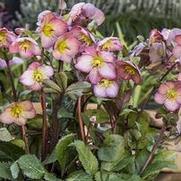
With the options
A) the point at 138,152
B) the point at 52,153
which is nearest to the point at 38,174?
the point at 52,153

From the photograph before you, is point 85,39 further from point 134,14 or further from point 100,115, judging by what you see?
point 134,14

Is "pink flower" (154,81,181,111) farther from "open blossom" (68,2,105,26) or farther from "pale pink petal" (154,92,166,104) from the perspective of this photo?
"open blossom" (68,2,105,26)

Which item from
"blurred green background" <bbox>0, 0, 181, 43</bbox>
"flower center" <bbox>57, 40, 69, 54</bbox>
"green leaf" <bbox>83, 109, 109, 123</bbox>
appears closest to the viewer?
"flower center" <bbox>57, 40, 69, 54</bbox>

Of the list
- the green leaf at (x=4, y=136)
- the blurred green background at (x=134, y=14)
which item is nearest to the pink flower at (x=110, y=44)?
the green leaf at (x=4, y=136)

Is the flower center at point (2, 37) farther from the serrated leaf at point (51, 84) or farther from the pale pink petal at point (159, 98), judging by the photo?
the pale pink petal at point (159, 98)

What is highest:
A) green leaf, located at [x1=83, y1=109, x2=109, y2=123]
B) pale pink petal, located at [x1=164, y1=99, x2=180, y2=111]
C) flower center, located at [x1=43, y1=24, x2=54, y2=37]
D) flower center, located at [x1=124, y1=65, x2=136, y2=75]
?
flower center, located at [x1=43, y1=24, x2=54, y2=37]

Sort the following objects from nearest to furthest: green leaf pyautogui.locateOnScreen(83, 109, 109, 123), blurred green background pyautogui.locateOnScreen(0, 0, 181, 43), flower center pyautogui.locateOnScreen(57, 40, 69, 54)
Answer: flower center pyautogui.locateOnScreen(57, 40, 69, 54) < green leaf pyautogui.locateOnScreen(83, 109, 109, 123) < blurred green background pyautogui.locateOnScreen(0, 0, 181, 43)

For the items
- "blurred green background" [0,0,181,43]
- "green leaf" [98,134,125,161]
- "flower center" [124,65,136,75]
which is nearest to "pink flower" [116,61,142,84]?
"flower center" [124,65,136,75]
